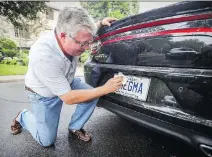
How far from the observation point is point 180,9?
1605 mm

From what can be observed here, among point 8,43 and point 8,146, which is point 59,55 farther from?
point 8,43

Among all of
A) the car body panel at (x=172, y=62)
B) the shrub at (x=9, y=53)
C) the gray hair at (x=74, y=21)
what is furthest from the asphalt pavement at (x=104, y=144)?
the shrub at (x=9, y=53)

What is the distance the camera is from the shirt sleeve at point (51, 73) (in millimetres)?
1901

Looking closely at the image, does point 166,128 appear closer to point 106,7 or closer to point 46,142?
point 46,142

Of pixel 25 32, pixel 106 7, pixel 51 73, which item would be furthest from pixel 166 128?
pixel 106 7

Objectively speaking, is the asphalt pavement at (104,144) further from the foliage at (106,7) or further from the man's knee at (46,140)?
the foliage at (106,7)

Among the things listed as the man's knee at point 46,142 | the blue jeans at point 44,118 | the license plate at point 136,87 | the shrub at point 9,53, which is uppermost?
the license plate at point 136,87

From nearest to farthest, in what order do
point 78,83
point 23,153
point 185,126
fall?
point 185,126 < point 23,153 < point 78,83

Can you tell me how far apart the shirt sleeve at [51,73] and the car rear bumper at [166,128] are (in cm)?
53

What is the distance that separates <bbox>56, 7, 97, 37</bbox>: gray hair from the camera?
1.84 meters

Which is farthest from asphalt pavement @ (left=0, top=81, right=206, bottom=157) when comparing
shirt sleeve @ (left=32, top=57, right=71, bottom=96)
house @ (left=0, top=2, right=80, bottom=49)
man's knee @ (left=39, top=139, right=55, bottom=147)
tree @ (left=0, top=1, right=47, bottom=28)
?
house @ (left=0, top=2, right=80, bottom=49)

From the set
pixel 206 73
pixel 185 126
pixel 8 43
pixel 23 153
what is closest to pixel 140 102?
pixel 185 126

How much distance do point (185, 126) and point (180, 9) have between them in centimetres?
82

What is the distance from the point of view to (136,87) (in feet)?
6.28
